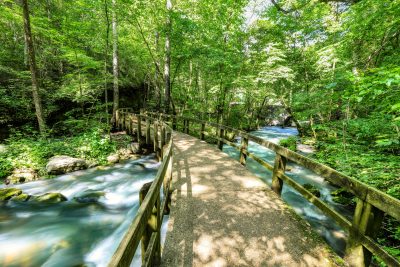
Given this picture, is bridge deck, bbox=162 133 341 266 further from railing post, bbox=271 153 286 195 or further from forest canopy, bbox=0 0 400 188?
forest canopy, bbox=0 0 400 188

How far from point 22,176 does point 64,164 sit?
55.7 inches

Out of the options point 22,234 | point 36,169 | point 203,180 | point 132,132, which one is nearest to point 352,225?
point 203,180

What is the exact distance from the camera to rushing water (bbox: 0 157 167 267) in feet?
15.4

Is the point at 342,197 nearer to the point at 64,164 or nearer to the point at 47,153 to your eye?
the point at 64,164

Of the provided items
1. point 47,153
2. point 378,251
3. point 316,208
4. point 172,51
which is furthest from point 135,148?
point 378,251

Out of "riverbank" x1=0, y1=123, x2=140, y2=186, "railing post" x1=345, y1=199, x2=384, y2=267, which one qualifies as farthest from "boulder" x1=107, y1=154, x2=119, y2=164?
"railing post" x1=345, y1=199, x2=384, y2=267

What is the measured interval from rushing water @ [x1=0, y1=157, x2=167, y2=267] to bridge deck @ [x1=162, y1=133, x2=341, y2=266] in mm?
2096

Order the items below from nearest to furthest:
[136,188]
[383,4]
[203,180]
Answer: [203,180] → [383,4] → [136,188]

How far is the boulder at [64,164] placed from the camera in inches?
339

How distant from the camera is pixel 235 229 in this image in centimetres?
309

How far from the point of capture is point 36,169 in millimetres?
8562

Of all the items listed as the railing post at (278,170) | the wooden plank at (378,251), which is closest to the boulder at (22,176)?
the railing post at (278,170)

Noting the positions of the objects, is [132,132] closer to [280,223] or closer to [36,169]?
[36,169]

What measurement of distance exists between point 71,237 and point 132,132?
9.03 meters
